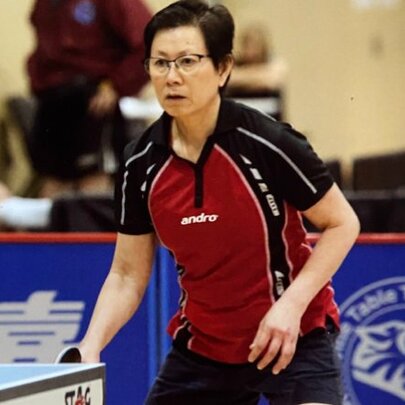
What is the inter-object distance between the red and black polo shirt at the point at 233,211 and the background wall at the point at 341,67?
7796 mm

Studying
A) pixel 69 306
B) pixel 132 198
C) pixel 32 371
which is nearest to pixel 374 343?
pixel 69 306

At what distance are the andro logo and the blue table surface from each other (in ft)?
2.24

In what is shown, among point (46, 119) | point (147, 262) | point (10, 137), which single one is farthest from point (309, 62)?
point (147, 262)

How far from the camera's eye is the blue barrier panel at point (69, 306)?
5426 millimetres

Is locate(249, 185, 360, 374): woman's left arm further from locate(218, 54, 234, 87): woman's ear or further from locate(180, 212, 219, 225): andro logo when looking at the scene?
locate(218, 54, 234, 87): woman's ear

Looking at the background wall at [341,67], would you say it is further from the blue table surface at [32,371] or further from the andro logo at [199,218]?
the blue table surface at [32,371]

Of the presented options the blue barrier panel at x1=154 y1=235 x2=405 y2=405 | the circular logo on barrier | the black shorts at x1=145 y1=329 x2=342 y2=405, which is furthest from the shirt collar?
the circular logo on barrier

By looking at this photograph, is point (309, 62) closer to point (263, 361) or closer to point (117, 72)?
point (117, 72)

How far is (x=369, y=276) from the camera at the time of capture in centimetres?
532

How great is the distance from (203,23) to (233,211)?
1.59ft

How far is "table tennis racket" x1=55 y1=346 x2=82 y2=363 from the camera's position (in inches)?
142

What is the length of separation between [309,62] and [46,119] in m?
5.36

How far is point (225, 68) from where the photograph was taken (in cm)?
382

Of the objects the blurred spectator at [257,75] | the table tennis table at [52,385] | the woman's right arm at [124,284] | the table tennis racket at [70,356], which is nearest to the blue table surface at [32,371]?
the table tennis table at [52,385]
